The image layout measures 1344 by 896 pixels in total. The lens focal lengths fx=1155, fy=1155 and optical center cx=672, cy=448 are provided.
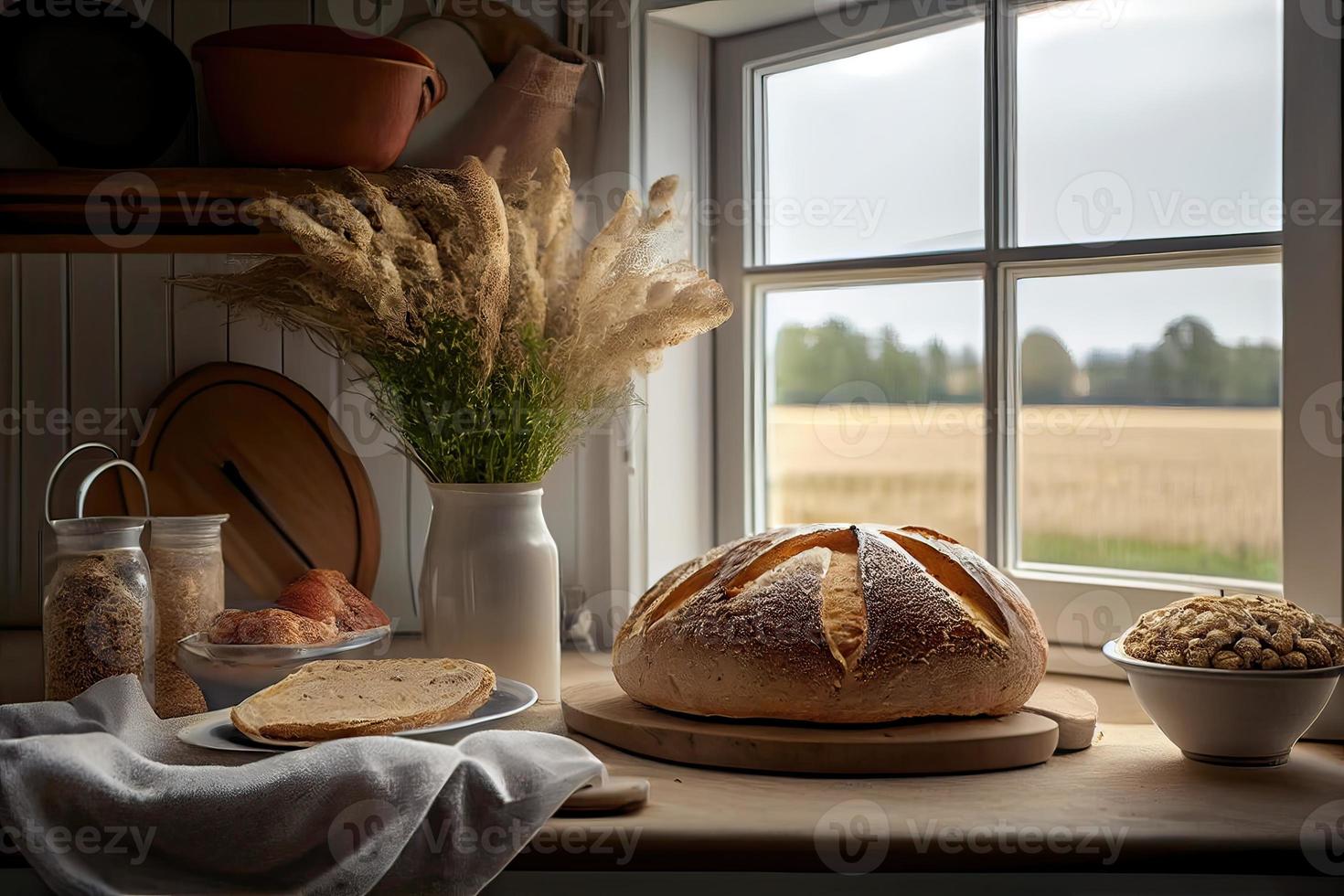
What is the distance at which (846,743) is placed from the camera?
0.97 metres

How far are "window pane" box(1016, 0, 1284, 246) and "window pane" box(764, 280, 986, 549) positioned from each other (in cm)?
16

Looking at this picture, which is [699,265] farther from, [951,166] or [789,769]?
[789,769]

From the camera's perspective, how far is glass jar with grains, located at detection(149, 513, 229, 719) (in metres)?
1.16

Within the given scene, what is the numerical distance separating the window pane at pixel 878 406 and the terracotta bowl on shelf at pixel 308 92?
582 mm

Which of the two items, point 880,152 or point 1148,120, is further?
point 880,152

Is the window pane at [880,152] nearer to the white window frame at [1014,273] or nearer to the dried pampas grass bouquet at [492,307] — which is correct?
the white window frame at [1014,273]

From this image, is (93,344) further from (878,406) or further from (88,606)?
(878,406)

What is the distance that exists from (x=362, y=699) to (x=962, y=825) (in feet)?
1.74

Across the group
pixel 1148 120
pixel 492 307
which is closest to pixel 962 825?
pixel 492 307

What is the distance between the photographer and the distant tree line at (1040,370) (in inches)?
51.0

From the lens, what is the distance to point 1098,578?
139cm

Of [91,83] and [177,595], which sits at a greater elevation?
[91,83]

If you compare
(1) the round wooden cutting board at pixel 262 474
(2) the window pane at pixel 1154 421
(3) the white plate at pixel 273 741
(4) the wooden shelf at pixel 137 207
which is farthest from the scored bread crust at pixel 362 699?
(2) the window pane at pixel 1154 421

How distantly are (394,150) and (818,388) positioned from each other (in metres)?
0.63
